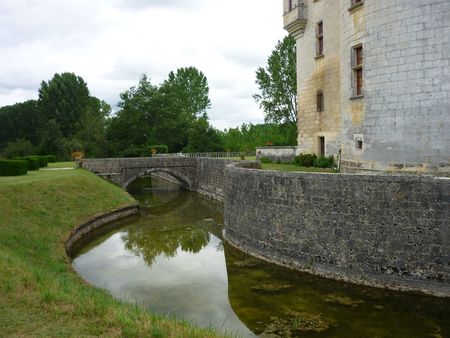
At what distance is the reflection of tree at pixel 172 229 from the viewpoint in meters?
17.1

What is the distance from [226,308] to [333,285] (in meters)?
3.06

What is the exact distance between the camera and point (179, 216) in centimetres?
2386

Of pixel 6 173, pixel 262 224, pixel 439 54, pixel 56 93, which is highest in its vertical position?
pixel 56 93

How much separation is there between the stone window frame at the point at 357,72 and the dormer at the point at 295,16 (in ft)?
27.2

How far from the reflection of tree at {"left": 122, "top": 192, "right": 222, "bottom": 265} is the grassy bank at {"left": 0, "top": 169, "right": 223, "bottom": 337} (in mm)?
2595

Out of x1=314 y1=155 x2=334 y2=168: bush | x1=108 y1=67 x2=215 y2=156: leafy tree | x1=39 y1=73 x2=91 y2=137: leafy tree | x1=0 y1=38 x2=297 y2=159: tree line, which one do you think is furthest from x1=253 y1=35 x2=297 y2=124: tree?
x1=39 y1=73 x2=91 y2=137: leafy tree

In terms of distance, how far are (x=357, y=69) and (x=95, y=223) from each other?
13265mm

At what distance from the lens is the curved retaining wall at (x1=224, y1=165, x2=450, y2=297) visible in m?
10.4

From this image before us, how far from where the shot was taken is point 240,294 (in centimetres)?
1148

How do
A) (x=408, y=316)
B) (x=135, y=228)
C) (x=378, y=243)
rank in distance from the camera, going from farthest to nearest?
(x=135, y=228) < (x=378, y=243) < (x=408, y=316)

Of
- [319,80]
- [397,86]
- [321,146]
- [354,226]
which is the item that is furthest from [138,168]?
[354,226]

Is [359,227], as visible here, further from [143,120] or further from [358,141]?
[143,120]

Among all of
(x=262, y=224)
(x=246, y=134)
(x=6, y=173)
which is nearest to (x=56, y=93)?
(x=246, y=134)

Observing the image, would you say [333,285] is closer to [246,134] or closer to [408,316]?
[408,316]
